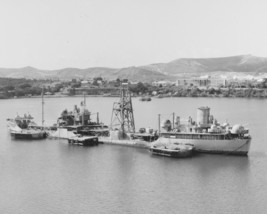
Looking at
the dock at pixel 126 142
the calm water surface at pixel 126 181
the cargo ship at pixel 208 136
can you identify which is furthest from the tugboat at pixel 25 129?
the cargo ship at pixel 208 136

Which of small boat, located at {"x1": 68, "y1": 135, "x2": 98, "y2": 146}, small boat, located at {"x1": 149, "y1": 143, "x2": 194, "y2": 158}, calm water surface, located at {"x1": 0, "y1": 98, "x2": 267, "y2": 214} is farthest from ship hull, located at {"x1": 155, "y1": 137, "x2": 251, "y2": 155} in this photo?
small boat, located at {"x1": 68, "y1": 135, "x2": 98, "y2": 146}

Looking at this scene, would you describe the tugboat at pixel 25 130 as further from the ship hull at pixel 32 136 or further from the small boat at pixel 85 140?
the small boat at pixel 85 140

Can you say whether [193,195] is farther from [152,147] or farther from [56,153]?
[56,153]

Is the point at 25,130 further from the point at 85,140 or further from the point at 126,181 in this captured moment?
the point at 126,181

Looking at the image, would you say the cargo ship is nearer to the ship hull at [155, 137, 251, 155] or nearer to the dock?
the ship hull at [155, 137, 251, 155]

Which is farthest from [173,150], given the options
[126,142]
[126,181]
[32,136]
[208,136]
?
[32,136]

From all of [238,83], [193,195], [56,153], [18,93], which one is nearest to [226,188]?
[193,195]

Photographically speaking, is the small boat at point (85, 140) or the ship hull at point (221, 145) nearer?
the ship hull at point (221, 145)
